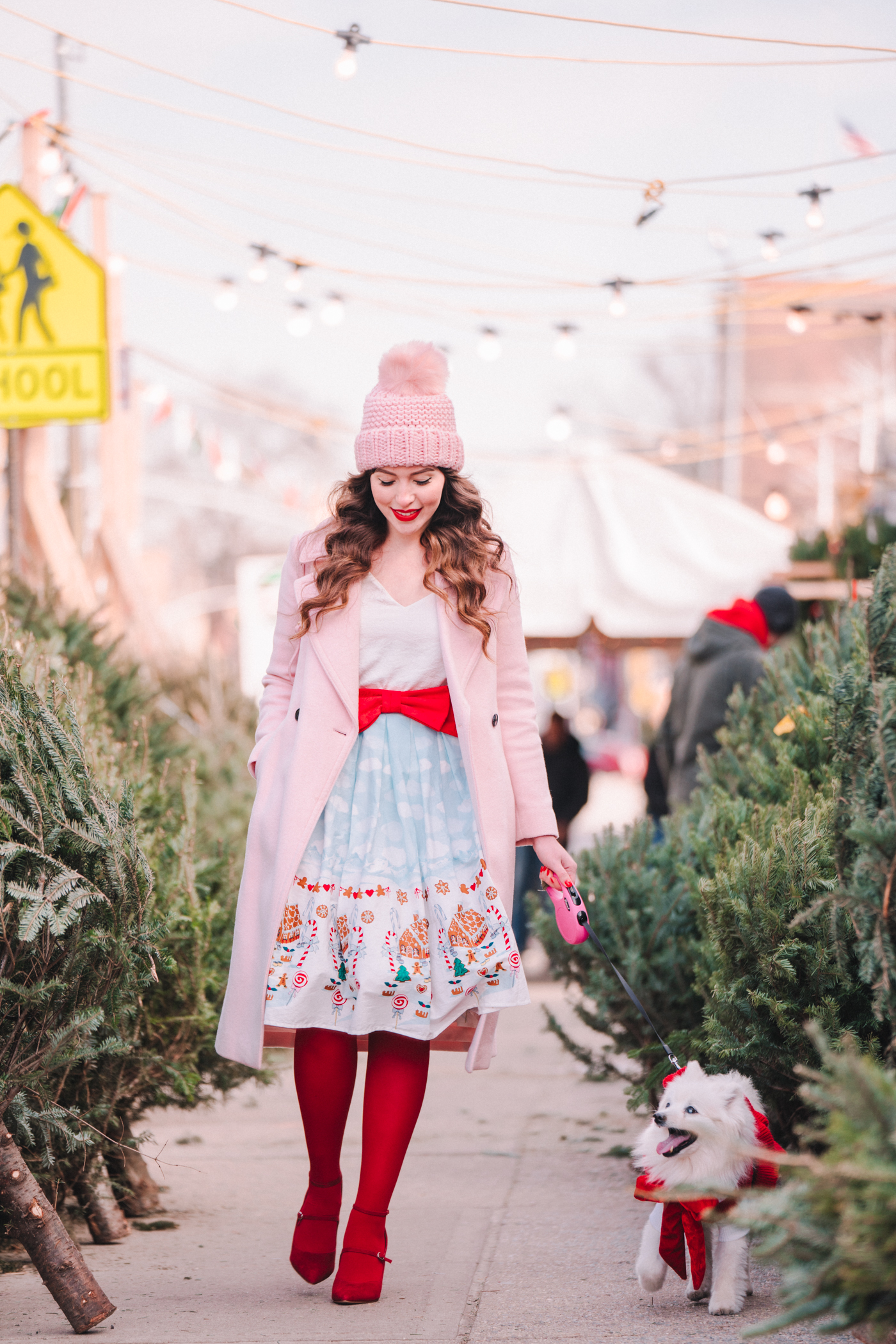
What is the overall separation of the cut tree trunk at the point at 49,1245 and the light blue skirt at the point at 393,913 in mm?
558

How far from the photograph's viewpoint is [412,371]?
3238 millimetres

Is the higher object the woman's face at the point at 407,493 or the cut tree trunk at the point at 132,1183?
the woman's face at the point at 407,493

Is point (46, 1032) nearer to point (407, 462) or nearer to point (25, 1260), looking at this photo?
point (25, 1260)

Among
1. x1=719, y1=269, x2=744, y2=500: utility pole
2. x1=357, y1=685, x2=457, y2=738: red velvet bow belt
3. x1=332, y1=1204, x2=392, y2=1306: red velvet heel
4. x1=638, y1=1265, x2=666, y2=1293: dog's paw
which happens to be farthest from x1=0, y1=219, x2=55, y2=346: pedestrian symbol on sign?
x1=719, y1=269, x2=744, y2=500: utility pole

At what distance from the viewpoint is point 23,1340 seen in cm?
270

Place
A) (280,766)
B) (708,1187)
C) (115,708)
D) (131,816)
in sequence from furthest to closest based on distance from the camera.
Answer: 1. (115,708)
2. (280,766)
3. (131,816)
4. (708,1187)

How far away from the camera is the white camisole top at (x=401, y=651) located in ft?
10.3

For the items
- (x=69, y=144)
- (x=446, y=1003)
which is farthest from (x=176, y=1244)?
(x=69, y=144)

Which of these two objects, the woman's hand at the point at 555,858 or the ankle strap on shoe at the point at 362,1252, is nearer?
the ankle strap on shoe at the point at 362,1252

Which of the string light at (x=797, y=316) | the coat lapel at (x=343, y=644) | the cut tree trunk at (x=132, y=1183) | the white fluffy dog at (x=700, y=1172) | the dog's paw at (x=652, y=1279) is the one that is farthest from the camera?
the string light at (x=797, y=316)

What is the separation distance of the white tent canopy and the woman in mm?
5719

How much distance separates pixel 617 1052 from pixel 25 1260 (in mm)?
1619

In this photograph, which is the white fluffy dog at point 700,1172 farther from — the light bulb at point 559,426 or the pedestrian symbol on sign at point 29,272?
the light bulb at point 559,426

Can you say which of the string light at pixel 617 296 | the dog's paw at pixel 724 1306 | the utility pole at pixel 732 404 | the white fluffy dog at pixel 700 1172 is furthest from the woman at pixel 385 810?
the utility pole at pixel 732 404
